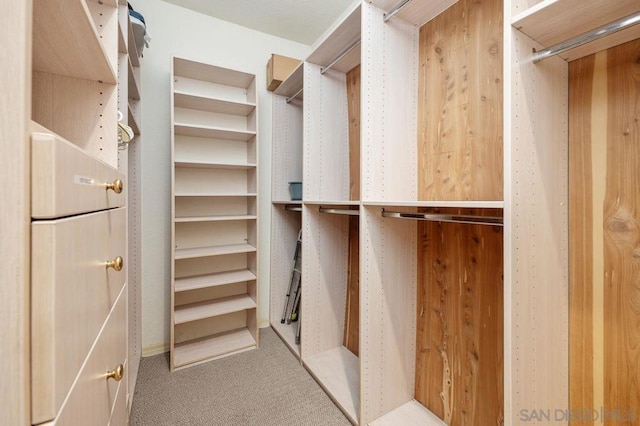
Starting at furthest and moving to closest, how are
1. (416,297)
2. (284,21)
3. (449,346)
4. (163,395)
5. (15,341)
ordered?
(284,21)
(163,395)
(416,297)
(449,346)
(15,341)

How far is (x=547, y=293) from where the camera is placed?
1.07 meters

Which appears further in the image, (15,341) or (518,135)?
(518,135)

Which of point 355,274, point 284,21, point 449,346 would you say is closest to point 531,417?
point 449,346

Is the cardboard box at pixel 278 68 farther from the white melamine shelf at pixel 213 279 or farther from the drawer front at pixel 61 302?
the drawer front at pixel 61 302

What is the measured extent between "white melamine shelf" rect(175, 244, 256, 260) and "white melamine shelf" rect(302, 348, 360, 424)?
1032 millimetres

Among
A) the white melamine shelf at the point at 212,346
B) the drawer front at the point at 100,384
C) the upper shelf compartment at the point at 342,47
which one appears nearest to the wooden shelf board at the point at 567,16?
the upper shelf compartment at the point at 342,47

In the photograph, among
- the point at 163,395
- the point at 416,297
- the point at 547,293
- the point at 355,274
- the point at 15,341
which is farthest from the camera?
the point at 355,274

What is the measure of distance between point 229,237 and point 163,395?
4.12 feet

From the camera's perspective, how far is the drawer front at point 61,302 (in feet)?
1.48

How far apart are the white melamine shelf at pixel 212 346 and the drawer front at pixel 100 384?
46.8 inches

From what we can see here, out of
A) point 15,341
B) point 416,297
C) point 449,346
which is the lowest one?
point 449,346

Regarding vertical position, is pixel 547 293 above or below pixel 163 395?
above

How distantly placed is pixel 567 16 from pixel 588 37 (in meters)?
0.10

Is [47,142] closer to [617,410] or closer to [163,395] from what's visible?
[617,410]
